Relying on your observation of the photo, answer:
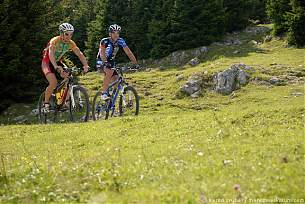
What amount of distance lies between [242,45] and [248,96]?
20030 mm

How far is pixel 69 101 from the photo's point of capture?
57.5 feet

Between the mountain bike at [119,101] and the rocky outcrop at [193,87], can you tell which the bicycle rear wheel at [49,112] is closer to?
the mountain bike at [119,101]

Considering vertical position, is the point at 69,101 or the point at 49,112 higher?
the point at 69,101

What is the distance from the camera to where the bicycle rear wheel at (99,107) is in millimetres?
17672

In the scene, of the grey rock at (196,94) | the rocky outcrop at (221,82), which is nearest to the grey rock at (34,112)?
the rocky outcrop at (221,82)

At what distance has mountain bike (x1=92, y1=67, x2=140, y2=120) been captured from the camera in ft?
56.9

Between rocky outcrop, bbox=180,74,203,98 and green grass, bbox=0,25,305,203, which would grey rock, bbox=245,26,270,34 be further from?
green grass, bbox=0,25,305,203

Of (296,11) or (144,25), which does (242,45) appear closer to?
(296,11)

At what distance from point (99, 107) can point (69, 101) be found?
3.97ft

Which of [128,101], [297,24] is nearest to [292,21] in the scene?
[297,24]

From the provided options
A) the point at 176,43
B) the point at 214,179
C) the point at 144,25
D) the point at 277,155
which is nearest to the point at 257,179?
the point at 214,179

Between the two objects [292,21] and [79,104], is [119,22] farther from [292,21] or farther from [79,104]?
[79,104]

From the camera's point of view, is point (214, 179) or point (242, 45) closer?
point (214, 179)

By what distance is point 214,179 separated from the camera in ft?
24.8
